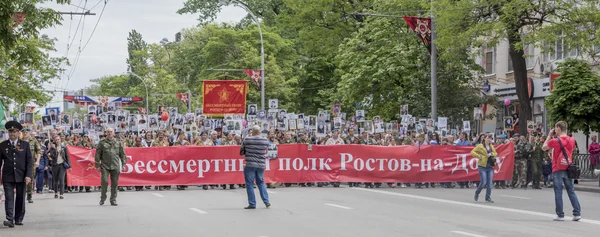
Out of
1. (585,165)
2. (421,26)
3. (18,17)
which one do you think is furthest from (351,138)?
(18,17)

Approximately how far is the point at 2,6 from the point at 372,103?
101 feet

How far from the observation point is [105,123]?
1532 inches

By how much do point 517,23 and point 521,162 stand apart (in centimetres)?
572

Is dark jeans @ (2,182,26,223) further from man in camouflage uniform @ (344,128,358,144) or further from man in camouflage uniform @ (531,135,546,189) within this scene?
man in camouflage uniform @ (531,135,546,189)

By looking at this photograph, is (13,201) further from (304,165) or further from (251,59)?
(251,59)

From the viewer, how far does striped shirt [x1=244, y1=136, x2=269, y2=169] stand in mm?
17094

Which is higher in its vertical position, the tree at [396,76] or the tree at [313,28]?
the tree at [313,28]

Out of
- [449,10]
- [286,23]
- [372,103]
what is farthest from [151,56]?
[449,10]

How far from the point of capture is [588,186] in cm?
2691

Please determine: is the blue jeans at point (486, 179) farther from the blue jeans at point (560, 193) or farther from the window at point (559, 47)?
the window at point (559, 47)

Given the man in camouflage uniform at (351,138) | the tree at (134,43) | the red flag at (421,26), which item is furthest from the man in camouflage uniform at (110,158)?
the tree at (134,43)

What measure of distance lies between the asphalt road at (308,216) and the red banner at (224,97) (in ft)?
51.1

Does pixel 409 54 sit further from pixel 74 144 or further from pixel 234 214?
pixel 234 214

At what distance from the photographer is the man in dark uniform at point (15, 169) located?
14719mm
